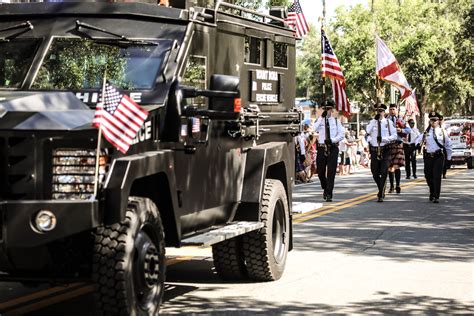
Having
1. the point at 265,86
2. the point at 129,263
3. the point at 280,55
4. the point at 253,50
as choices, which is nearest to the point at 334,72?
the point at 280,55

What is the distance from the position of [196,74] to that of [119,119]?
2.10 m

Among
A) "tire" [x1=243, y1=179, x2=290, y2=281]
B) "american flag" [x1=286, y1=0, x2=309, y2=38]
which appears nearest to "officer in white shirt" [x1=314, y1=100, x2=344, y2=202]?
"american flag" [x1=286, y1=0, x2=309, y2=38]

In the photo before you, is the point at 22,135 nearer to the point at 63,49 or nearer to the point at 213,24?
the point at 63,49

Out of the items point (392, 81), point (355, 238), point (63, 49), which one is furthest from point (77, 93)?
point (392, 81)

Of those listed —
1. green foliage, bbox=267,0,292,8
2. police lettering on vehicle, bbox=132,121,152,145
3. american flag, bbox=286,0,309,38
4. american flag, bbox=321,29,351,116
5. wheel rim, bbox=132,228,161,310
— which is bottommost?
wheel rim, bbox=132,228,161,310

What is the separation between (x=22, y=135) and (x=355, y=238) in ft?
27.1

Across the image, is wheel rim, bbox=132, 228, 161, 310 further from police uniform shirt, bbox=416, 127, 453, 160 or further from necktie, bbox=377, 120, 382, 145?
police uniform shirt, bbox=416, 127, 453, 160

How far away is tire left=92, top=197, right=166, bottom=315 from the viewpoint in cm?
684

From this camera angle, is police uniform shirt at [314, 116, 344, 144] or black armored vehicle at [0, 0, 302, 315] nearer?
black armored vehicle at [0, 0, 302, 315]

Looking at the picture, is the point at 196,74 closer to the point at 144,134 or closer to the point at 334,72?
the point at 144,134

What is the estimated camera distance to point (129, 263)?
272 inches

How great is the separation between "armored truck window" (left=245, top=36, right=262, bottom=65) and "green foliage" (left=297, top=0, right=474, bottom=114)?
59.0 meters

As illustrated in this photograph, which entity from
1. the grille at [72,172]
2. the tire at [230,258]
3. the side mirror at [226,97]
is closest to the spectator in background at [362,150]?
the tire at [230,258]

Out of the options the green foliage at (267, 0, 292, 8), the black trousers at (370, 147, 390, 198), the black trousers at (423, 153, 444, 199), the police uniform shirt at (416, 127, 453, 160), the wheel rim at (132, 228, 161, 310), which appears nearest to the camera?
the wheel rim at (132, 228, 161, 310)
